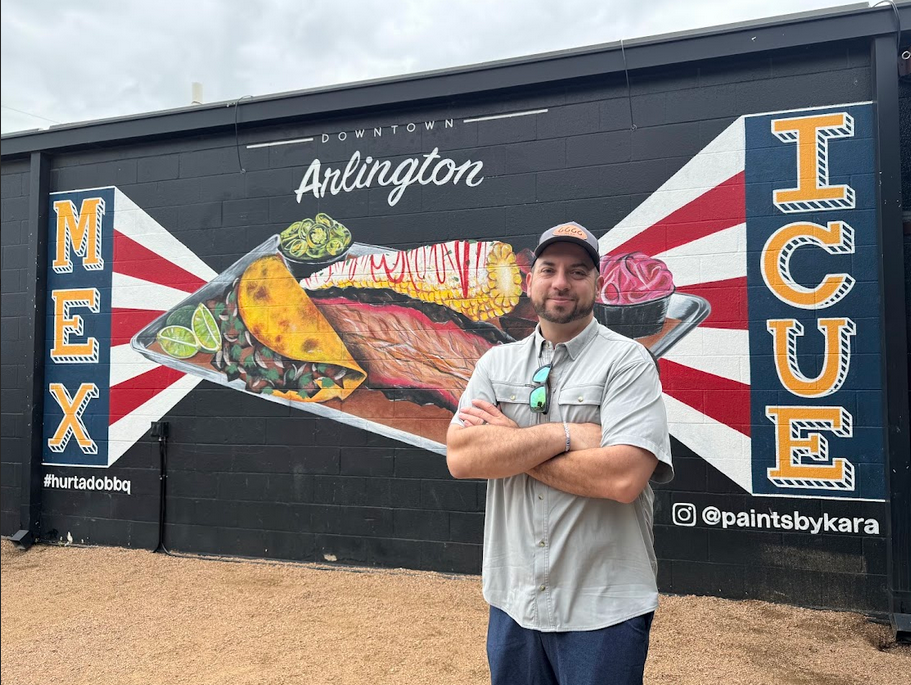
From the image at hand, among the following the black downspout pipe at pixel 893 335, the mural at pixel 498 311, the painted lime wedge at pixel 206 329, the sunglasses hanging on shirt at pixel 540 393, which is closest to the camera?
the sunglasses hanging on shirt at pixel 540 393

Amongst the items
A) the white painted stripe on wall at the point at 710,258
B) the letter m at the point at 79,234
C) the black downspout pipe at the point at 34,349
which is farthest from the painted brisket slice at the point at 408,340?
the black downspout pipe at the point at 34,349

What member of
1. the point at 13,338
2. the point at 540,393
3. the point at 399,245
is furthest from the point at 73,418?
the point at 540,393

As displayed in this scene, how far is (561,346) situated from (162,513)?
4.47 metres

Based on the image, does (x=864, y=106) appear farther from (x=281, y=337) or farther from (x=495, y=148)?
(x=281, y=337)

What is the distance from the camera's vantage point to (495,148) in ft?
15.8

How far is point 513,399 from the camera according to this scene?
1988 mm

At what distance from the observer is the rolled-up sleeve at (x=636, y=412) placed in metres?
1.80

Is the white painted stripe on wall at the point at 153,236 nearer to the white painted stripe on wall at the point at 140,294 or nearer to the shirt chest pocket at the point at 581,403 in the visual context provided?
the white painted stripe on wall at the point at 140,294

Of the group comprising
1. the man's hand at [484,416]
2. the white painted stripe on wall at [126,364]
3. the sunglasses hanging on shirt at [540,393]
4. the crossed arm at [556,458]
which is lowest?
the crossed arm at [556,458]

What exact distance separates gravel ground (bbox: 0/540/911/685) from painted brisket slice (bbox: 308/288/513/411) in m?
1.27

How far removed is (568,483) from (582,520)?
0.10m

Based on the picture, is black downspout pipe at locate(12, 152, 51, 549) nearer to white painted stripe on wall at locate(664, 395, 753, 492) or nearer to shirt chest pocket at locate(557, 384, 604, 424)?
white painted stripe on wall at locate(664, 395, 753, 492)

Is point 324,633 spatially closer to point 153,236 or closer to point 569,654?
point 569,654

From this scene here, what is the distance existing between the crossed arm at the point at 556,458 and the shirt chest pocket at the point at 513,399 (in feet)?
0.12
